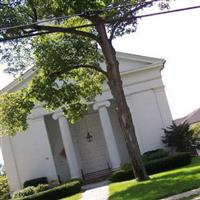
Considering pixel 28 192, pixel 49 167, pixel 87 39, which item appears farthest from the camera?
pixel 49 167

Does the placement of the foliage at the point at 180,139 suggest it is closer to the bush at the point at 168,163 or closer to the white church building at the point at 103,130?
Result: the white church building at the point at 103,130

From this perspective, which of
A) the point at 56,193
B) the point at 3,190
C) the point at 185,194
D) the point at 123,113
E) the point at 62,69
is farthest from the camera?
the point at 3,190

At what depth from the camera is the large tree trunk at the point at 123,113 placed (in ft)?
72.2

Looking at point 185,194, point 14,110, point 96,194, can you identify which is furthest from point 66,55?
point 185,194

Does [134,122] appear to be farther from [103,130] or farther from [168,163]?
[168,163]

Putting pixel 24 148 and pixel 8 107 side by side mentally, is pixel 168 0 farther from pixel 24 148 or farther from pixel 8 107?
pixel 24 148

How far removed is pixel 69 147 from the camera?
1362 inches

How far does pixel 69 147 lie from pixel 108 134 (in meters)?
2.88

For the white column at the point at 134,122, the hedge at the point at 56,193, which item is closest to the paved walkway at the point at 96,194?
the hedge at the point at 56,193

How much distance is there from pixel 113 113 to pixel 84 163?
4.48m

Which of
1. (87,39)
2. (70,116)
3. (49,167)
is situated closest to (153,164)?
(70,116)

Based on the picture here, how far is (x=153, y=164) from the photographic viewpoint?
26.3 meters

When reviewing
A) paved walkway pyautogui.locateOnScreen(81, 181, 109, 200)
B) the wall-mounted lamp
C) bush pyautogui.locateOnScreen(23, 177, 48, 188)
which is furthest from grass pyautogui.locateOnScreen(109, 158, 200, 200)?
the wall-mounted lamp

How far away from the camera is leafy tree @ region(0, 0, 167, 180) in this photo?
2152 cm
